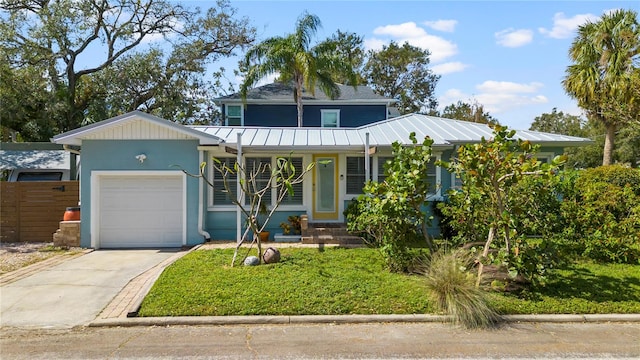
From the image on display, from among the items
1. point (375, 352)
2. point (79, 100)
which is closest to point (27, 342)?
point (375, 352)

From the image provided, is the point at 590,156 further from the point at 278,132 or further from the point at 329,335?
the point at 329,335

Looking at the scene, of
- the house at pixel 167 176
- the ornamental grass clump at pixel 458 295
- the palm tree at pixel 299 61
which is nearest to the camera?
the ornamental grass clump at pixel 458 295

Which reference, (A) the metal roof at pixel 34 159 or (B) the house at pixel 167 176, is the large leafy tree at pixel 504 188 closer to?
(B) the house at pixel 167 176

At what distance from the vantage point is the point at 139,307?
6098mm

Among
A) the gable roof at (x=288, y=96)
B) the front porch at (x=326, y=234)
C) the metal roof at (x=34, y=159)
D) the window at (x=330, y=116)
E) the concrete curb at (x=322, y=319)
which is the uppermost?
the gable roof at (x=288, y=96)

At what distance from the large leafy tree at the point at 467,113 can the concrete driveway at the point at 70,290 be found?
26.3 meters

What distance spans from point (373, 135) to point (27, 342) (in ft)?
32.9

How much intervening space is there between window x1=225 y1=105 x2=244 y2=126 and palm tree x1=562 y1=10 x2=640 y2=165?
15.9m

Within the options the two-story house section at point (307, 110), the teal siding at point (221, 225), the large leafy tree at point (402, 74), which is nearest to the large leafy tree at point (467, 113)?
the large leafy tree at point (402, 74)

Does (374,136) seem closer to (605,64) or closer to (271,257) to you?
(271,257)

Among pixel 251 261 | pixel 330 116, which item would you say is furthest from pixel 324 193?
pixel 330 116

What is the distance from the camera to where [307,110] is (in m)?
20.2

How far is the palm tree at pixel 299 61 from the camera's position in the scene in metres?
17.9

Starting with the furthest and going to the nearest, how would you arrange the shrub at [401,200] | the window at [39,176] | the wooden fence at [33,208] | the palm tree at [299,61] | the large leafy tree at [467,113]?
the large leafy tree at [467,113], the palm tree at [299,61], the window at [39,176], the wooden fence at [33,208], the shrub at [401,200]
